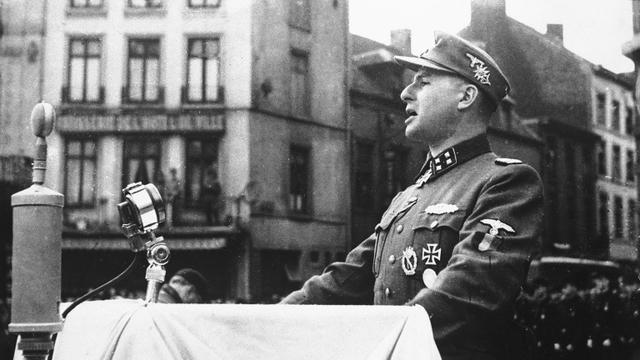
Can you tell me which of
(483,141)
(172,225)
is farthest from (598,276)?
(483,141)

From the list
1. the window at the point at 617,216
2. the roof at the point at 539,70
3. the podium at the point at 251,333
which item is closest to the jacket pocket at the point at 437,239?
the podium at the point at 251,333

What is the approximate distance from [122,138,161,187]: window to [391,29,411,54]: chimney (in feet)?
16.5

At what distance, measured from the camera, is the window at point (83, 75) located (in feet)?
58.3

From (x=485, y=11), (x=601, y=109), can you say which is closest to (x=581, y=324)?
(x=601, y=109)

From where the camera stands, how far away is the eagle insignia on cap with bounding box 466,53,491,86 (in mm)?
2367

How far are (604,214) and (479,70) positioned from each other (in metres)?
20.9

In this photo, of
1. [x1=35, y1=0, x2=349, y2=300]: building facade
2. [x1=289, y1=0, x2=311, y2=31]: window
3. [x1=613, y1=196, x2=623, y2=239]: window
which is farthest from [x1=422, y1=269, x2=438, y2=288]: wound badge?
[x1=613, y1=196, x2=623, y2=239]: window

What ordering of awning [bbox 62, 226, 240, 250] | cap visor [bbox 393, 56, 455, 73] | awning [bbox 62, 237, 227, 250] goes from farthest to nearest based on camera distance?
awning [bbox 62, 237, 227, 250], awning [bbox 62, 226, 240, 250], cap visor [bbox 393, 56, 455, 73]

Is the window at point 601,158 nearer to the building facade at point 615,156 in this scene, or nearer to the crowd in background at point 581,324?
the building facade at point 615,156

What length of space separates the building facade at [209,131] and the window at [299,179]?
0.03m

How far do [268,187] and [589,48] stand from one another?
11.9 metres

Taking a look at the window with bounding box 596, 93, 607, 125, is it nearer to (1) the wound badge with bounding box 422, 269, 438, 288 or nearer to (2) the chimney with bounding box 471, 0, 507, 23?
(2) the chimney with bounding box 471, 0, 507, 23

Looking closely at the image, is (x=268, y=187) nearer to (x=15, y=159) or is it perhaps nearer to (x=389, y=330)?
(x=15, y=159)

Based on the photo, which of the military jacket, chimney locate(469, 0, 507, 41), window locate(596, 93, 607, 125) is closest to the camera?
the military jacket
